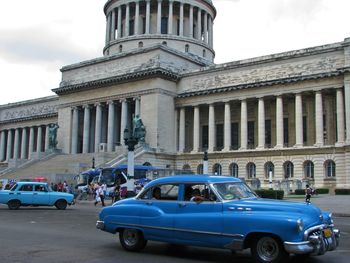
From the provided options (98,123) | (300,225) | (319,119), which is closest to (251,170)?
(319,119)

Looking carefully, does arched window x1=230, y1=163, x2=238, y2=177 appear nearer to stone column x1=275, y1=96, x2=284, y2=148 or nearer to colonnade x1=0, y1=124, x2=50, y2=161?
stone column x1=275, y1=96, x2=284, y2=148

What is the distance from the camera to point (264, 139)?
57188 mm

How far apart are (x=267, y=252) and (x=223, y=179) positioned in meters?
2.25

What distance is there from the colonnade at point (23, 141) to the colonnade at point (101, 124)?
13397mm

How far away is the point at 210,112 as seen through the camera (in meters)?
61.3

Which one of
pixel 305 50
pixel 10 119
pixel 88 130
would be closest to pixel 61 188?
pixel 88 130

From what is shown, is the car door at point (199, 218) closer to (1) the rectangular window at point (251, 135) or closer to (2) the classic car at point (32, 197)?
(2) the classic car at point (32, 197)

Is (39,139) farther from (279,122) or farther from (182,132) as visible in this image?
(279,122)

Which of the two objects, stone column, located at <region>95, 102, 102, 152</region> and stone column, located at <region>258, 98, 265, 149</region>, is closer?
stone column, located at <region>258, 98, 265, 149</region>

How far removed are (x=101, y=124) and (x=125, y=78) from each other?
28.2 ft

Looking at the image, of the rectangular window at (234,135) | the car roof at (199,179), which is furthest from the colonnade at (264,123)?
the car roof at (199,179)

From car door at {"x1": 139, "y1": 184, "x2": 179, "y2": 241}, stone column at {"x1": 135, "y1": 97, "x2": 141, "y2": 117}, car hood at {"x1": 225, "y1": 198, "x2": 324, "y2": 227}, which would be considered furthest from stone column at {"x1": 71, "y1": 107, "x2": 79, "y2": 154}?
car hood at {"x1": 225, "y1": 198, "x2": 324, "y2": 227}

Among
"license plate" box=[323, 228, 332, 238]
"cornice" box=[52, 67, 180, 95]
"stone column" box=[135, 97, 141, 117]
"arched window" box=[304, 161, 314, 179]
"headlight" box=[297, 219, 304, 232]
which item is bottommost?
"license plate" box=[323, 228, 332, 238]

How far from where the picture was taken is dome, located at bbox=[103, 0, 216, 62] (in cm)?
7881
